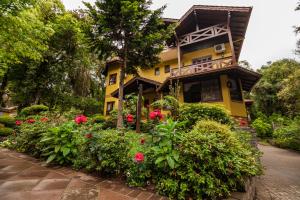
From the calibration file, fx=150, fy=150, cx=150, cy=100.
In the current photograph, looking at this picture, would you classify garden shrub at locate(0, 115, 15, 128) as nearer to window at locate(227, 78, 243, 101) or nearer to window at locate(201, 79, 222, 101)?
window at locate(201, 79, 222, 101)

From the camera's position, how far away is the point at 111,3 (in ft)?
27.8

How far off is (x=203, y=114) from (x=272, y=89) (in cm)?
2263

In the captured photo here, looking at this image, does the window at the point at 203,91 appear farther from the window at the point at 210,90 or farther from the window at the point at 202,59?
the window at the point at 202,59

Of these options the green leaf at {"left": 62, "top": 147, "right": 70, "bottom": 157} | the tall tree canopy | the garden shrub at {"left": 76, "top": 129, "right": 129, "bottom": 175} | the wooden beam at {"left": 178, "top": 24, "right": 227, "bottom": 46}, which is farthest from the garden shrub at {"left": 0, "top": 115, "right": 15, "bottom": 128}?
the wooden beam at {"left": 178, "top": 24, "right": 227, "bottom": 46}

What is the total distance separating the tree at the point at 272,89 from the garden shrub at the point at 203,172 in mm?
23774

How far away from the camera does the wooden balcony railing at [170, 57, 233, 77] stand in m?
10.7

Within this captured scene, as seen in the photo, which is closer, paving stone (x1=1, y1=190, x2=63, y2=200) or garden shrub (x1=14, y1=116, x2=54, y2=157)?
paving stone (x1=1, y1=190, x2=63, y2=200)

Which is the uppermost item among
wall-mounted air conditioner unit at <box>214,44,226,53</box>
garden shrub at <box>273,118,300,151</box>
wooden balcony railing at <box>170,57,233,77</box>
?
wall-mounted air conditioner unit at <box>214,44,226,53</box>

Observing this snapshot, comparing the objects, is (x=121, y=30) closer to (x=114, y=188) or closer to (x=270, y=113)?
(x=114, y=188)

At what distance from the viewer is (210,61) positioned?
37.0ft

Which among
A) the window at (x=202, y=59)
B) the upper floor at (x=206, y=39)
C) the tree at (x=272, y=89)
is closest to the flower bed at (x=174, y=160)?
the upper floor at (x=206, y=39)

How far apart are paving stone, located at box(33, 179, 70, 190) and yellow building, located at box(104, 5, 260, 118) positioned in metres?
8.74

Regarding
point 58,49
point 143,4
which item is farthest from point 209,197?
point 58,49

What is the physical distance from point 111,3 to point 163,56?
797cm
